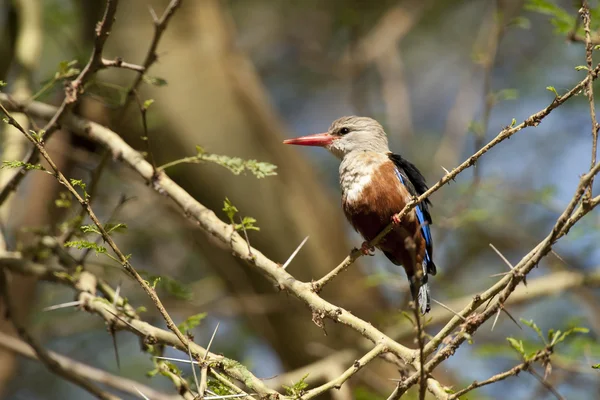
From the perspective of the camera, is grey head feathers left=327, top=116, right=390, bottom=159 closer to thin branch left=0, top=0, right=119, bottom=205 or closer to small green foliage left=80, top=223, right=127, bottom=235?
thin branch left=0, top=0, right=119, bottom=205

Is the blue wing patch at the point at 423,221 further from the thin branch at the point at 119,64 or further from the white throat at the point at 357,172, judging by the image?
the thin branch at the point at 119,64

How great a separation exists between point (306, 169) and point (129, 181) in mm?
1523

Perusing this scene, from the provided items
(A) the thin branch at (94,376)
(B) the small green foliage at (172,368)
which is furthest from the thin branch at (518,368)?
(A) the thin branch at (94,376)

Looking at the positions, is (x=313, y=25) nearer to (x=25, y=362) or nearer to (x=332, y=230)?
(x=332, y=230)

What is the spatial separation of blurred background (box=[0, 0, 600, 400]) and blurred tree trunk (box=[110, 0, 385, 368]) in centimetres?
1

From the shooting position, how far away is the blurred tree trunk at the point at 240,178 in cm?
529

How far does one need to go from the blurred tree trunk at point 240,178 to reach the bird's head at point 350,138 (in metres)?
1.04

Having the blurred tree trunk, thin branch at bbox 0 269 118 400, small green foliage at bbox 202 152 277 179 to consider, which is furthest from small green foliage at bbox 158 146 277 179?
the blurred tree trunk

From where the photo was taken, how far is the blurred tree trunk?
17.3 feet

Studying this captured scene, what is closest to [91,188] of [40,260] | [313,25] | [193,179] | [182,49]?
[40,260]

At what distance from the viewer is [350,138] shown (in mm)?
4441

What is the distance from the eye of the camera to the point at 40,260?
3457 mm

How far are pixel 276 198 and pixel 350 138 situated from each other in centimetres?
119

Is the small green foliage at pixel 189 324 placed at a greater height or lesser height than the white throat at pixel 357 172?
lesser
